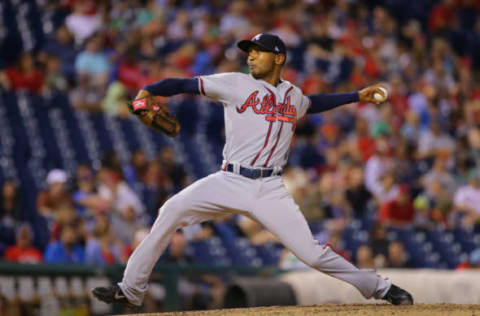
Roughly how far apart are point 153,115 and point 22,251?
11.0 ft

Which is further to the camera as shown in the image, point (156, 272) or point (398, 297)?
point (156, 272)

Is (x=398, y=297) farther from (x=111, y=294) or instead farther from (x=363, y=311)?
(x=111, y=294)

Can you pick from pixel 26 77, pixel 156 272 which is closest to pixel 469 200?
pixel 156 272

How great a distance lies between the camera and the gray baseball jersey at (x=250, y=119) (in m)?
4.87

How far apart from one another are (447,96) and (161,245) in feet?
27.8

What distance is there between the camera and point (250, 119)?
4867 millimetres

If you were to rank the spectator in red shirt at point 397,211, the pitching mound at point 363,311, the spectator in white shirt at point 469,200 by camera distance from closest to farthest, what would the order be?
the pitching mound at point 363,311, the spectator in red shirt at point 397,211, the spectator in white shirt at point 469,200

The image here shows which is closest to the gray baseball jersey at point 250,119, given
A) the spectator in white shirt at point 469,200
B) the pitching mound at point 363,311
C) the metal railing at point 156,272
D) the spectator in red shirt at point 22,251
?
the pitching mound at point 363,311

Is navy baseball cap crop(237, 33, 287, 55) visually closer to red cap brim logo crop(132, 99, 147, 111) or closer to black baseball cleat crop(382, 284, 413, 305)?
red cap brim logo crop(132, 99, 147, 111)

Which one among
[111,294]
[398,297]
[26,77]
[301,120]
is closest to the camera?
[111,294]

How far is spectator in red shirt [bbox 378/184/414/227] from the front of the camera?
966 centimetres

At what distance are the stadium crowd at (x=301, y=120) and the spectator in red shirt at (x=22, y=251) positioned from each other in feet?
0.03

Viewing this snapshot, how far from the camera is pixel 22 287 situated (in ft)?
23.5

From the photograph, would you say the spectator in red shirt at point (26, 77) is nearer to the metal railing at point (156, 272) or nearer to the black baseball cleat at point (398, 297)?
the metal railing at point (156, 272)
